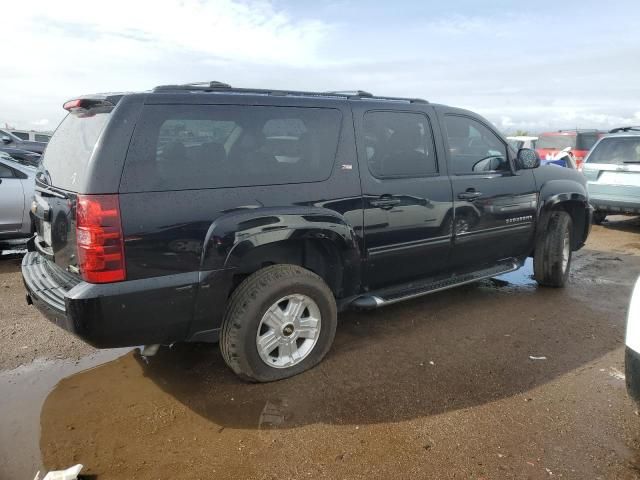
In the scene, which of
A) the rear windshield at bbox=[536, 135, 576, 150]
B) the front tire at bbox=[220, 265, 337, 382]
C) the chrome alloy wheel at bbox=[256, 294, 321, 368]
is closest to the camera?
the front tire at bbox=[220, 265, 337, 382]

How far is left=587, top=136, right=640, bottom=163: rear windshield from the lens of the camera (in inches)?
347

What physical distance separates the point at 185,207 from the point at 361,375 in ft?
5.44

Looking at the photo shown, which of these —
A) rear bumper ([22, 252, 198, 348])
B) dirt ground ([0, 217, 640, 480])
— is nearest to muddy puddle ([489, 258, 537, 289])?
dirt ground ([0, 217, 640, 480])

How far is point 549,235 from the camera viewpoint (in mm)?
5289

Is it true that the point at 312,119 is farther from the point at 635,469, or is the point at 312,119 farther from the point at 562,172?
the point at 562,172

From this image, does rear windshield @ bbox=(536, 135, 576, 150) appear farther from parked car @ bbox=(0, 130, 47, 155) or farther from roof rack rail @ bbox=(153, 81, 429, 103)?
parked car @ bbox=(0, 130, 47, 155)

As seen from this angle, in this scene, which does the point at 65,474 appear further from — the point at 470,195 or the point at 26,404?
the point at 470,195

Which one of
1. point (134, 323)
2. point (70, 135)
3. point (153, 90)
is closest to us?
point (134, 323)

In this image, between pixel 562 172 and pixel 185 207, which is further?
pixel 562 172

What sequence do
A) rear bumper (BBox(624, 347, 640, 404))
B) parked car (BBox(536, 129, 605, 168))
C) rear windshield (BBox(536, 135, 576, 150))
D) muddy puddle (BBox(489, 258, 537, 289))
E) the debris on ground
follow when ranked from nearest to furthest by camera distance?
1. the debris on ground
2. rear bumper (BBox(624, 347, 640, 404))
3. muddy puddle (BBox(489, 258, 537, 289))
4. parked car (BBox(536, 129, 605, 168))
5. rear windshield (BBox(536, 135, 576, 150))

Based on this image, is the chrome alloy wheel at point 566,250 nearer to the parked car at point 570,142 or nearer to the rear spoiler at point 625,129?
the rear spoiler at point 625,129

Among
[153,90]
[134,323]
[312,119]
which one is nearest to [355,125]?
[312,119]

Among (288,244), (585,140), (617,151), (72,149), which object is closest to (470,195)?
(288,244)

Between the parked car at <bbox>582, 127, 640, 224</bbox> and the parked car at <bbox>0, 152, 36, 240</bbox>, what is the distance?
9151mm
